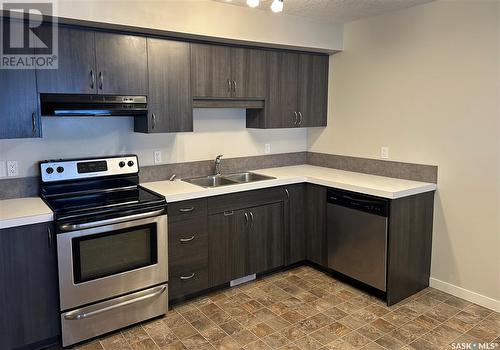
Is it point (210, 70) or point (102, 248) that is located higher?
point (210, 70)

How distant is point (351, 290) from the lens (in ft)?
11.5

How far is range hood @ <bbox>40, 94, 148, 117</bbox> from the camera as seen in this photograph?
109 inches

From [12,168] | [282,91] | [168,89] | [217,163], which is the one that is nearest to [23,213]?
[12,168]

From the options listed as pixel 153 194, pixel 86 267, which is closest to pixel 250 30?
pixel 153 194

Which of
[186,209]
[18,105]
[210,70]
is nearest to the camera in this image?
[18,105]

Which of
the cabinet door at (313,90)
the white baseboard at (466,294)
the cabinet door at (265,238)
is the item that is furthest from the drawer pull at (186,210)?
the white baseboard at (466,294)

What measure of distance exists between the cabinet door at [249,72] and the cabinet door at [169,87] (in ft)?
1.59

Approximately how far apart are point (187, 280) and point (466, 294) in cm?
231

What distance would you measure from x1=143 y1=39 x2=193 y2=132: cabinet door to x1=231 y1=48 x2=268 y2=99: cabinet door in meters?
0.49

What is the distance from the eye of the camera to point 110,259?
9.07ft

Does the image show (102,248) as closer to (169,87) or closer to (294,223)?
(169,87)

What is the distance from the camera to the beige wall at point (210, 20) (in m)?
2.68

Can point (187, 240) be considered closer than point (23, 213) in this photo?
No

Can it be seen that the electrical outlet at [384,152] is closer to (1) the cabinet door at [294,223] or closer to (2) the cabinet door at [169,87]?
(1) the cabinet door at [294,223]
